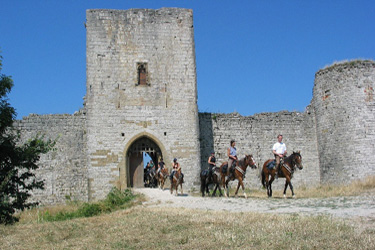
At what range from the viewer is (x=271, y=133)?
2091 centimetres

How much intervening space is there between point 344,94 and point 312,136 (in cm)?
240

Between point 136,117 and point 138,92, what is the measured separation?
0.96 metres

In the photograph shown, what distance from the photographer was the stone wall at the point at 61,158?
1834 centimetres

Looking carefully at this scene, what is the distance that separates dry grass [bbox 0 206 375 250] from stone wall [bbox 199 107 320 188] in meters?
9.92

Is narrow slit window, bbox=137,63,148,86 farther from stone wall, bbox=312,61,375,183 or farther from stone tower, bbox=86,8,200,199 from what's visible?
stone wall, bbox=312,61,375,183

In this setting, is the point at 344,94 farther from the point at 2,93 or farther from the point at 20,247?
the point at 20,247

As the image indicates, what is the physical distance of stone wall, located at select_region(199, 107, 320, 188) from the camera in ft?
66.4

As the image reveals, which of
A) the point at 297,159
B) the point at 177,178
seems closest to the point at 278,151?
the point at 297,159

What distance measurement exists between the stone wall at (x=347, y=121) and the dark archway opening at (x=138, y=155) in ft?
23.8

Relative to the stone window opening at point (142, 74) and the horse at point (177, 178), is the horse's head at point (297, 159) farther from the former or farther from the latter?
the stone window opening at point (142, 74)

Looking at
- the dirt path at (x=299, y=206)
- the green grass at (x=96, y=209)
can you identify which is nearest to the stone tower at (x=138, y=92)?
the green grass at (x=96, y=209)

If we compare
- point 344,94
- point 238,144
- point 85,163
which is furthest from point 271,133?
point 85,163

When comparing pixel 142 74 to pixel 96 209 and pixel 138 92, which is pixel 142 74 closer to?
pixel 138 92

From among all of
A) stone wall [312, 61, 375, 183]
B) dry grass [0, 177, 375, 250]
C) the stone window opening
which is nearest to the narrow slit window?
the stone window opening
